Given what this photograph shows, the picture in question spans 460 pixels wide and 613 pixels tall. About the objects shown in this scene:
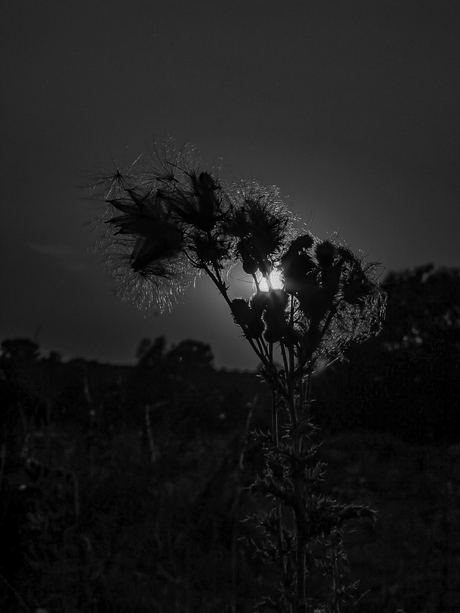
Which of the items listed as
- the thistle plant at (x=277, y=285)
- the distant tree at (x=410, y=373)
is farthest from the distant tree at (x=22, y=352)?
the distant tree at (x=410, y=373)

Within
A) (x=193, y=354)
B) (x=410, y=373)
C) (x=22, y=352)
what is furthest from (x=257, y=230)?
(x=410, y=373)

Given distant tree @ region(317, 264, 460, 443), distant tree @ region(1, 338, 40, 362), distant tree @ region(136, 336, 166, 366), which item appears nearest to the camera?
distant tree @ region(1, 338, 40, 362)

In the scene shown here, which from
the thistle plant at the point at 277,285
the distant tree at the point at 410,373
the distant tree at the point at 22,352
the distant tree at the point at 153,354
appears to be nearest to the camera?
the thistle plant at the point at 277,285

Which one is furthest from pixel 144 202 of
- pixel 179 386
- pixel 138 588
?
pixel 179 386

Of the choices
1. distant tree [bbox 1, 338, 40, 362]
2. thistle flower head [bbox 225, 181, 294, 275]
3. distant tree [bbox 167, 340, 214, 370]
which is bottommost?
distant tree [bbox 1, 338, 40, 362]

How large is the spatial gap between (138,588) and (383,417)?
1673 centimetres

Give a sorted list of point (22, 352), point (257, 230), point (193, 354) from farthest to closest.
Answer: point (193, 354), point (22, 352), point (257, 230)

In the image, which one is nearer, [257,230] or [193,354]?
[257,230]

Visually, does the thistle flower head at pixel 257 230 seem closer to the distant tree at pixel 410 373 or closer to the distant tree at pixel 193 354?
the distant tree at pixel 193 354

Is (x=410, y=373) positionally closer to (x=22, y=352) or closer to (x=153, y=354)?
(x=153, y=354)

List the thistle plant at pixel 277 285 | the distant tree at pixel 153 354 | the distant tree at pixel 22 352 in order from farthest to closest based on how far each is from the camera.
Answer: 1. the distant tree at pixel 153 354
2. the distant tree at pixel 22 352
3. the thistle plant at pixel 277 285

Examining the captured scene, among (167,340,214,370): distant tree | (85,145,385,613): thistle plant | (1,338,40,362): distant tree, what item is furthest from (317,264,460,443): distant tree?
(85,145,385,613): thistle plant

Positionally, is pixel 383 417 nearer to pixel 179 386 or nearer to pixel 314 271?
pixel 179 386

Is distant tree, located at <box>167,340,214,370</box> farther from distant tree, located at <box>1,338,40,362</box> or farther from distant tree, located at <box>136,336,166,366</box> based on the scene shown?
distant tree, located at <box>1,338,40,362</box>
